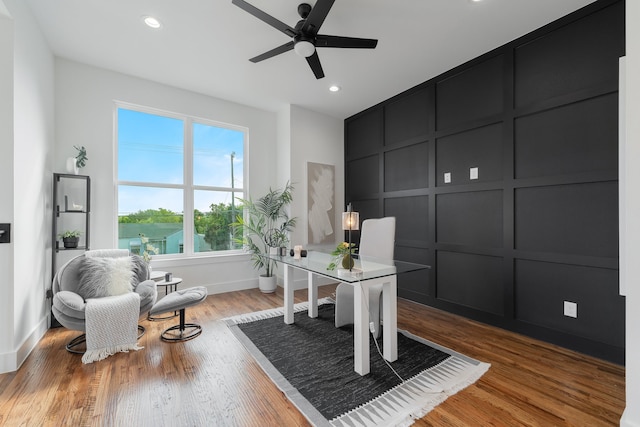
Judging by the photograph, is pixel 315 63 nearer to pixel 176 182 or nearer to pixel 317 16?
pixel 317 16

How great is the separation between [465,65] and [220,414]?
3923mm

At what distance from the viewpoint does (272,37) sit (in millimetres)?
2760

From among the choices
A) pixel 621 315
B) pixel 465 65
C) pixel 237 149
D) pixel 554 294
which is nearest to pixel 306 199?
pixel 237 149

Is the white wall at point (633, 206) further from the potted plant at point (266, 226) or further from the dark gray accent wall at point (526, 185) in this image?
the potted plant at point (266, 226)

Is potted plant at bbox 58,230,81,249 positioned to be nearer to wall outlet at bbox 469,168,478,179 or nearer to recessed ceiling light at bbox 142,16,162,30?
recessed ceiling light at bbox 142,16,162,30

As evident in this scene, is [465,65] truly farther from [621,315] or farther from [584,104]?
[621,315]

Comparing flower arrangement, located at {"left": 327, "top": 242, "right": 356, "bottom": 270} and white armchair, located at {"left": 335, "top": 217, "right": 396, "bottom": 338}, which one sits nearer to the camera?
flower arrangement, located at {"left": 327, "top": 242, "right": 356, "bottom": 270}

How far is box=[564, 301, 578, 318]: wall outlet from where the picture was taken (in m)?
2.44

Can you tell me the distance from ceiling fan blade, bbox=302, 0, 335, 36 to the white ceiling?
1.04 ft

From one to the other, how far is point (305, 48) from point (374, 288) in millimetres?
2147

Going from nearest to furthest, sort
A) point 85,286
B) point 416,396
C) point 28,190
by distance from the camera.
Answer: point 416,396 < point 28,190 < point 85,286

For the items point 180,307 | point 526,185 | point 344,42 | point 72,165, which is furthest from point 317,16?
point 72,165

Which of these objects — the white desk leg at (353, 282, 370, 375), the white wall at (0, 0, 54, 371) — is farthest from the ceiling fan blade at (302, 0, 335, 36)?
the white wall at (0, 0, 54, 371)

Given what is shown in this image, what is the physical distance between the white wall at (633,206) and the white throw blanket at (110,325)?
10.5 feet
